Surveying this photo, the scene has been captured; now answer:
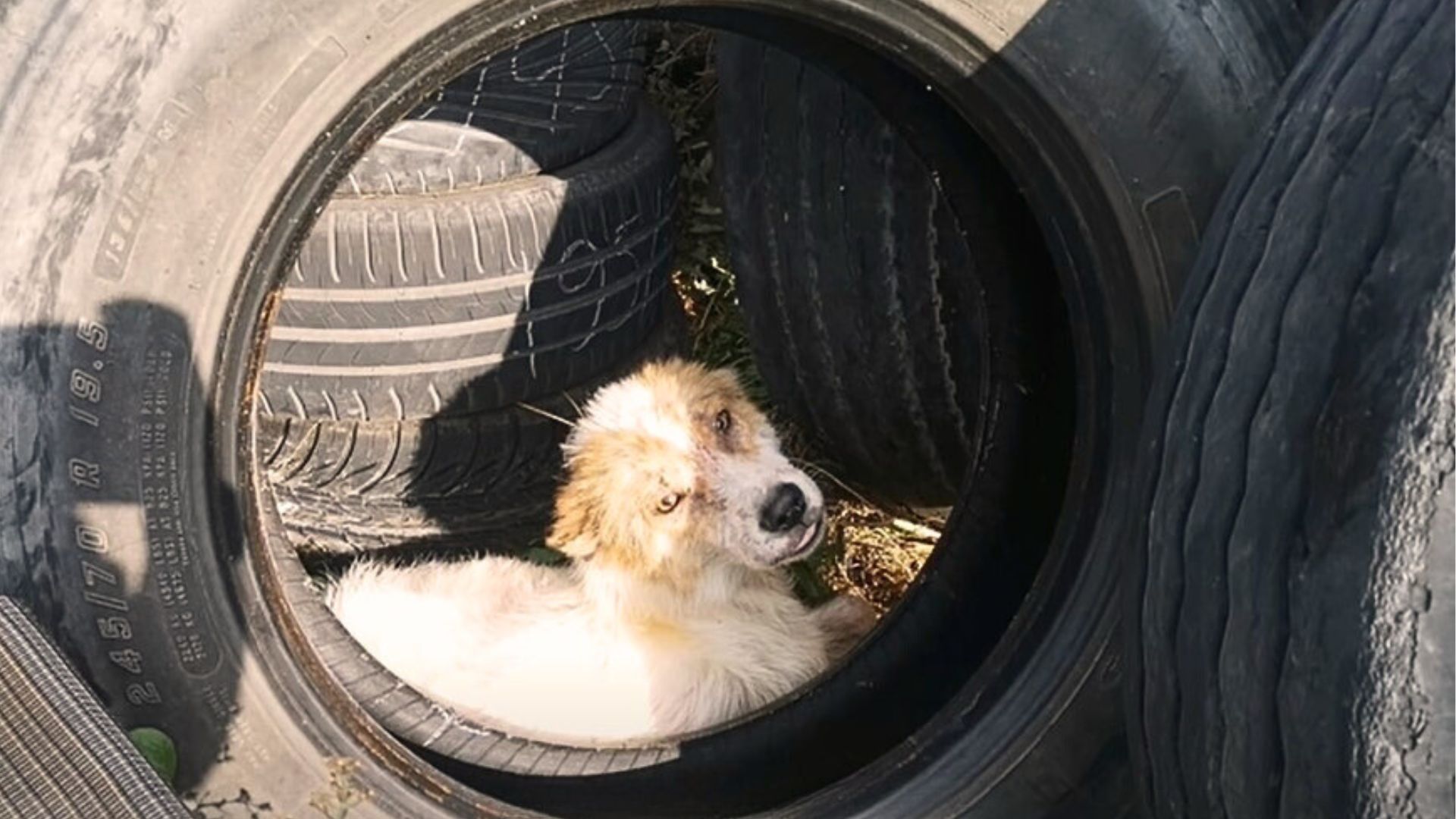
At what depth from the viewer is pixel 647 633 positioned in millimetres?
2879

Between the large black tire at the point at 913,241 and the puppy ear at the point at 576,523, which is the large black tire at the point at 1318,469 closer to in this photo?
the large black tire at the point at 913,241

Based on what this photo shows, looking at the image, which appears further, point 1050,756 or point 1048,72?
point 1050,756

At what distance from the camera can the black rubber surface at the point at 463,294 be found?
296 cm

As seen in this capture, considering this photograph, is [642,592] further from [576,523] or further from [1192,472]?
[1192,472]

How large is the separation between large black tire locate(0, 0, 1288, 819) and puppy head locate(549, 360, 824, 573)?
62 centimetres

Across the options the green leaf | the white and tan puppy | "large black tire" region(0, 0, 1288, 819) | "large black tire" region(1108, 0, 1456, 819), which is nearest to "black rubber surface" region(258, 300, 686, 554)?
the white and tan puppy

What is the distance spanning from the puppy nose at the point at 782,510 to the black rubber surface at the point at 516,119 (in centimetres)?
72

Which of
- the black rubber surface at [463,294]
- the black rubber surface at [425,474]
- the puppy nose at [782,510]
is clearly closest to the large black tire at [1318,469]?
the puppy nose at [782,510]

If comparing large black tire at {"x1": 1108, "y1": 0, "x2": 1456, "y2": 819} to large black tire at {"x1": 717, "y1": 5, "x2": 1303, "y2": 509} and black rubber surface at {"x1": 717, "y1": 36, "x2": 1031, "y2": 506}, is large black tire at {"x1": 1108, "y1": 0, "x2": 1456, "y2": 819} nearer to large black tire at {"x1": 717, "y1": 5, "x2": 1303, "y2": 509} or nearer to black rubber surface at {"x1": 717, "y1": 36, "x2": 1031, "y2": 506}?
large black tire at {"x1": 717, "y1": 5, "x2": 1303, "y2": 509}

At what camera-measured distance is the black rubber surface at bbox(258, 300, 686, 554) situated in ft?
10.4

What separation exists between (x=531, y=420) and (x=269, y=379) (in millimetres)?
466

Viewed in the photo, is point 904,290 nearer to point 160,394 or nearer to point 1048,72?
point 1048,72

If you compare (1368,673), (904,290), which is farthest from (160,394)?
(904,290)

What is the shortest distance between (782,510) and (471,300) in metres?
0.64
